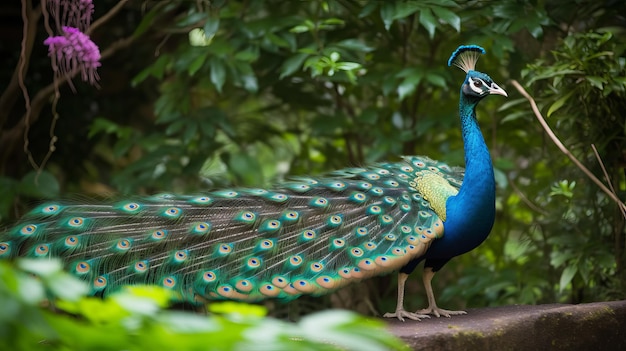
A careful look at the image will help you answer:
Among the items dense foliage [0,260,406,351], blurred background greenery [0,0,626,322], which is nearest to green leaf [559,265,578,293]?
blurred background greenery [0,0,626,322]

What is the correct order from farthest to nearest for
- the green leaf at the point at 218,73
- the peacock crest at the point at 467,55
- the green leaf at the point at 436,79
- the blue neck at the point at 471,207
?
the green leaf at the point at 218,73, the green leaf at the point at 436,79, the peacock crest at the point at 467,55, the blue neck at the point at 471,207

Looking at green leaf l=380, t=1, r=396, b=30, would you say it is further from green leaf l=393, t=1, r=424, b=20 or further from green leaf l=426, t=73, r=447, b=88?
green leaf l=426, t=73, r=447, b=88

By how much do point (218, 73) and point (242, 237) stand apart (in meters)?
1.60

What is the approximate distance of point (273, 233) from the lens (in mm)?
3533

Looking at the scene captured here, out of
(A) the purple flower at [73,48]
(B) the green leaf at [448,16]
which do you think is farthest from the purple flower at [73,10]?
(B) the green leaf at [448,16]

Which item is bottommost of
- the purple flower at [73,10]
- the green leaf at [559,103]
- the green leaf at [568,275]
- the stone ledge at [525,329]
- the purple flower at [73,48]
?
the stone ledge at [525,329]

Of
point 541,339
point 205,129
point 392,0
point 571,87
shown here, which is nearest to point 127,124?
point 205,129

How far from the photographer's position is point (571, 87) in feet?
13.9

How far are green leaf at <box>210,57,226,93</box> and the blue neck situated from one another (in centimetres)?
175

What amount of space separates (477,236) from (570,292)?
186cm

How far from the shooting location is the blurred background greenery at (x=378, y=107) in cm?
443

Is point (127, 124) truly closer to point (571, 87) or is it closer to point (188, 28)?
point (188, 28)

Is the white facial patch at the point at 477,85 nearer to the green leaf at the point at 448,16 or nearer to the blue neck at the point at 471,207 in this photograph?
the blue neck at the point at 471,207

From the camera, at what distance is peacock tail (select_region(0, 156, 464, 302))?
132 inches
